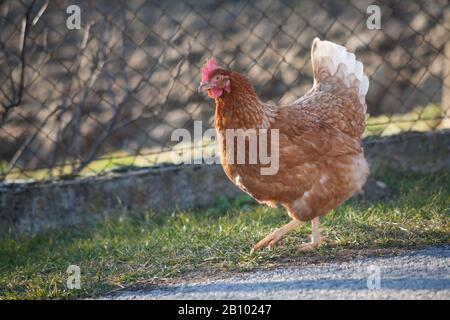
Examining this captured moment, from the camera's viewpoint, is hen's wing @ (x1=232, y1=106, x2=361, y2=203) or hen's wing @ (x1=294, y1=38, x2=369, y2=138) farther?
hen's wing @ (x1=294, y1=38, x2=369, y2=138)

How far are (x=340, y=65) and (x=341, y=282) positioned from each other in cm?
185

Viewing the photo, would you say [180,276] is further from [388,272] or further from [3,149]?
[3,149]

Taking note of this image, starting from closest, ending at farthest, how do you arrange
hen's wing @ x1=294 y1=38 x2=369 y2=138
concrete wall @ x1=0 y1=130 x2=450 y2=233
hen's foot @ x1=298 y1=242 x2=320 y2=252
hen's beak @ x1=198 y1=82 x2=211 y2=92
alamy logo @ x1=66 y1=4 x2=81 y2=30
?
hen's beak @ x1=198 y1=82 x2=211 y2=92 → hen's foot @ x1=298 y1=242 x2=320 y2=252 → hen's wing @ x1=294 y1=38 x2=369 y2=138 → concrete wall @ x1=0 y1=130 x2=450 y2=233 → alamy logo @ x1=66 y1=4 x2=81 y2=30

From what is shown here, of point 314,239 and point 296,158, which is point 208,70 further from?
point 314,239

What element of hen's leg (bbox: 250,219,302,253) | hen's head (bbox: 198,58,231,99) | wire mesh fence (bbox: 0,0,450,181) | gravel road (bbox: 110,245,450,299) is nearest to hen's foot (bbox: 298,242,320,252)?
hen's leg (bbox: 250,219,302,253)

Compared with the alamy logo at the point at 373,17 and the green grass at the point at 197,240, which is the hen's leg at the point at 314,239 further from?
the alamy logo at the point at 373,17

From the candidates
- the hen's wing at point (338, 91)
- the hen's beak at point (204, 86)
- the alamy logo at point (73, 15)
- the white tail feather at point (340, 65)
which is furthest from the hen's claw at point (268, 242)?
the alamy logo at point (73, 15)

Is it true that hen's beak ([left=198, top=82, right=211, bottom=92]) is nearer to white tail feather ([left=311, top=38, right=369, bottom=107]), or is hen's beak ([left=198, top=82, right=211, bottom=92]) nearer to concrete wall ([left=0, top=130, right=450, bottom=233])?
white tail feather ([left=311, top=38, right=369, bottom=107])

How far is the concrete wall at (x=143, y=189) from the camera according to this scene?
17.8ft

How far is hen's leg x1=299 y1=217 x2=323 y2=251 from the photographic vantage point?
424 cm

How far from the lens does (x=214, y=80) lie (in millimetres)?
4117

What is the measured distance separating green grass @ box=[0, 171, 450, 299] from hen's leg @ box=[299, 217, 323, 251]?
68 millimetres

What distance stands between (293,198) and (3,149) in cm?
448

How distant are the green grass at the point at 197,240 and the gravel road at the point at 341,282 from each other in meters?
0.20
